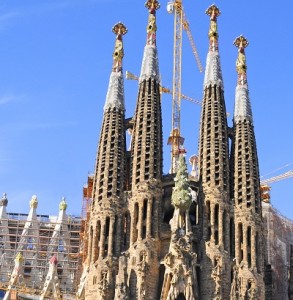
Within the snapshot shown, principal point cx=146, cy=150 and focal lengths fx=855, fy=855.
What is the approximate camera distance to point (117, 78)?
4984 centimetres

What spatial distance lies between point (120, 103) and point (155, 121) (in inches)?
95.0

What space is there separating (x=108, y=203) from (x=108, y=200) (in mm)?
197

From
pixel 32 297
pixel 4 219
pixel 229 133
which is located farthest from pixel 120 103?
pixel 4 219

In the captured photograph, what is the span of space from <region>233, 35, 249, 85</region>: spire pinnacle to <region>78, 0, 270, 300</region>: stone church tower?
1080mm

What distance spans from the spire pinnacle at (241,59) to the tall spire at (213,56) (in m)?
1.30

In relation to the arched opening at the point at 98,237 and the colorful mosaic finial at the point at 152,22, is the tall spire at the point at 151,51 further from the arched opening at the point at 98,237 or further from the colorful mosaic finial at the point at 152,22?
the arched opening at the point at 98,237

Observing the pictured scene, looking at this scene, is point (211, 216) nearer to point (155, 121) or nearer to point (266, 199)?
point (155, 121)

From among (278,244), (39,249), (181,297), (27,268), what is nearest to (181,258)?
(181,297)

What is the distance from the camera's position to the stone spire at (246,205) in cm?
4475

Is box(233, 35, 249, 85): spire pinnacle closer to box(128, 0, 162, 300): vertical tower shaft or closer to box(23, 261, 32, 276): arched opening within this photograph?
box(128, 0, 162, 300): vertical tower shaft

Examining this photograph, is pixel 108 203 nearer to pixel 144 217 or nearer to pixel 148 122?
pixel 144 217

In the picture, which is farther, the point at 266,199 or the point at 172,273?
the point at 266,199

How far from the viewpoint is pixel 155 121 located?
1907 inches

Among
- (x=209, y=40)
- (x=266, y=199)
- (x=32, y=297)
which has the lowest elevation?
(x=32, y=297)
